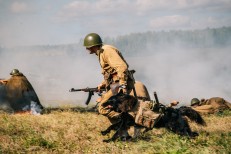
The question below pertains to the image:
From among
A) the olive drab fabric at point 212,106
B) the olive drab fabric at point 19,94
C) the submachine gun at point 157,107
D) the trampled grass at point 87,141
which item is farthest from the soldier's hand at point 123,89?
the olive drab fabric at point 212,106

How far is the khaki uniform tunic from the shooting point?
26.8 ft

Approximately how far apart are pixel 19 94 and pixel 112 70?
6.84 metres

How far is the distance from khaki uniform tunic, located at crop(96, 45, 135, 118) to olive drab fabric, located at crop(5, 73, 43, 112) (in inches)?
246

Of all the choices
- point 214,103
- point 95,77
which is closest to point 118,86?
point 214,103

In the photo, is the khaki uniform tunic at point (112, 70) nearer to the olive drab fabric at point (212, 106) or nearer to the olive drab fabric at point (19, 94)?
the olive drab fabric at point (19, 94)

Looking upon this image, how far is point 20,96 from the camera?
47.5 feet

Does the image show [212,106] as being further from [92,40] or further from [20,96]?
[92,40]

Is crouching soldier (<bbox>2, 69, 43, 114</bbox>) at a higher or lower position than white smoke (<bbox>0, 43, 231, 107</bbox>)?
higher

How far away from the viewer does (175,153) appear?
6.54 m

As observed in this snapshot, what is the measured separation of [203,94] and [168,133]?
78.6 meters

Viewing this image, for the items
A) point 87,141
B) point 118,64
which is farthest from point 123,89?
point 87,141

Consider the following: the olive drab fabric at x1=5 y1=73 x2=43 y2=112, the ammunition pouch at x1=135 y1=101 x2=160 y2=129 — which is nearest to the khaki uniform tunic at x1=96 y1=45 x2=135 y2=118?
the ammunition pouch at x1=135 y1=101 x2=160 y2=129

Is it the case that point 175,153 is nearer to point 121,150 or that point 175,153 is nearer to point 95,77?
point 121,150

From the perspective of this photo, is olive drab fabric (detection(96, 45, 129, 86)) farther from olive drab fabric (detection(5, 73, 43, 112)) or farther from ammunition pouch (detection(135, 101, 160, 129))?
olive drab fabric (detection(5, 73, 43, 112))
